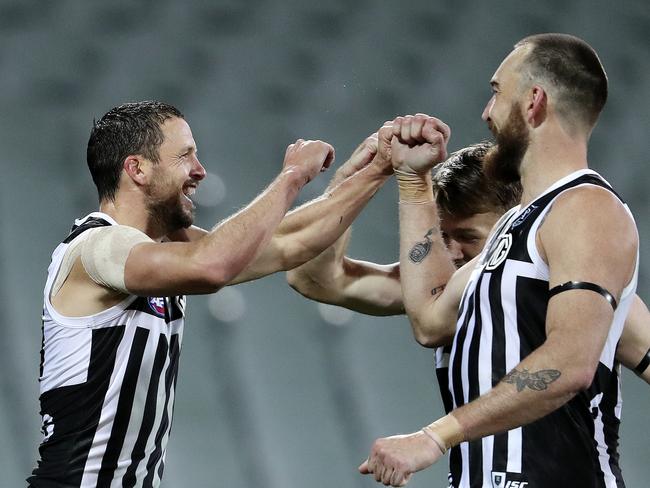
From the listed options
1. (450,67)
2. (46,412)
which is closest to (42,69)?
(450,67)

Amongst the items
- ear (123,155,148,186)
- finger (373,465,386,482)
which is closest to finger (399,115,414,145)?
ear (123,155,148,186)

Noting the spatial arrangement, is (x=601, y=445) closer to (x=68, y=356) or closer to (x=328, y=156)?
(x=328, y=156)

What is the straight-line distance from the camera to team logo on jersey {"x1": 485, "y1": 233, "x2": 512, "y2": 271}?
7.45 feet

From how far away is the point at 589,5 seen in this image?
5613 millimetres

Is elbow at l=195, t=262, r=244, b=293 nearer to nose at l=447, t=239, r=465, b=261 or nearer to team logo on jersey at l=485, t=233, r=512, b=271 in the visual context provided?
team logo on jersey at l=485, t=233, r=512, b=271

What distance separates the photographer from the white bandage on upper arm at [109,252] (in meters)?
2.56

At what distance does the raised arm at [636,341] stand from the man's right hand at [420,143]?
2.19 ft

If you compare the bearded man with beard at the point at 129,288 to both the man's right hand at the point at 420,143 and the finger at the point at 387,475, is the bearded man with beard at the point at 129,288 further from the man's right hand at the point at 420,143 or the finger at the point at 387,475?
the finger at the point at 387,475

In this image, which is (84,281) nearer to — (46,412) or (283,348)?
(46,412)

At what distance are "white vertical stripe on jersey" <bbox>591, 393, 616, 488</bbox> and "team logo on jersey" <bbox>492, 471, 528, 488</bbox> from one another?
19 cm

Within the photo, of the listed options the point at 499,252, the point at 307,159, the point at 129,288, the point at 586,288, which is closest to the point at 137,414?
the point at 129,288

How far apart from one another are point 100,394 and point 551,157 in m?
1.31

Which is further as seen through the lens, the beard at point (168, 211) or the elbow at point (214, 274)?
the beard at point (168, 211)

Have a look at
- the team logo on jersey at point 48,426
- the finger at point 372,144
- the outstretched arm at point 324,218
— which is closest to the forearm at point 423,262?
the outstretched arm at point 324,218
